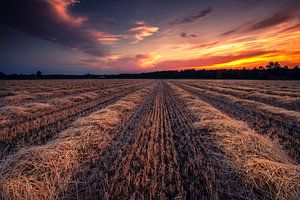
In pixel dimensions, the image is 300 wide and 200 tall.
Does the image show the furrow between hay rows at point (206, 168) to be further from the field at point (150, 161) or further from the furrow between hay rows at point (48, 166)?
the furrow between hay rows at point (48, 166)

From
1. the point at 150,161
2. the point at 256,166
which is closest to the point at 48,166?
the point at 150,161

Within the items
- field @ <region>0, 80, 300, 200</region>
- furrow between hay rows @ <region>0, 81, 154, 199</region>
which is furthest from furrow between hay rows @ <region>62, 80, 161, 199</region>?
furrow between hay rows @ <region>0, 81, 154, 199</region>

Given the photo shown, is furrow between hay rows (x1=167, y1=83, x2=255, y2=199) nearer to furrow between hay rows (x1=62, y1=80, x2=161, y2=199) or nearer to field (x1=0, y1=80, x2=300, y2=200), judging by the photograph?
field (x1=0, y1=80, x2=300, y2=200)

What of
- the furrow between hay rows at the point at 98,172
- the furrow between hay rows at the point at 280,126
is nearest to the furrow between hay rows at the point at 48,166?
the furrow between hay rows at the point at 98,172

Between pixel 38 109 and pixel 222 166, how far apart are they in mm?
11779

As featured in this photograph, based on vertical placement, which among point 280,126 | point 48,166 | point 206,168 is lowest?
point 280,126

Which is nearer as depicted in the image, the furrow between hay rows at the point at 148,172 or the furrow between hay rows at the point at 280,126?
the furrow between hay rows at the point at 148,172

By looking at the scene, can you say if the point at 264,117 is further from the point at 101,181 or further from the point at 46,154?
the point at 46,154

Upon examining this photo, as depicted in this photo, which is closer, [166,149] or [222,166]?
[222,166]

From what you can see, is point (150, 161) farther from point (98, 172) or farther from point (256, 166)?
point (256, 166)

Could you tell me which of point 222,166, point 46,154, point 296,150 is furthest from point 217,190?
point 46,154

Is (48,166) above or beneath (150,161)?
above

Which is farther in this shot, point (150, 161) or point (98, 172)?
point (150, 161)

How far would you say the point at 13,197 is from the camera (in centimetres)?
329
